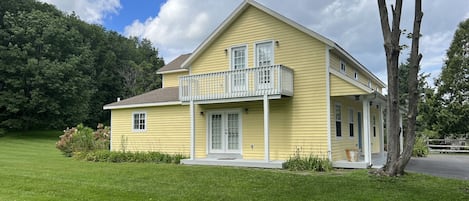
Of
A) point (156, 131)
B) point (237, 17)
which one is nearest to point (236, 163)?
point (156, 131)

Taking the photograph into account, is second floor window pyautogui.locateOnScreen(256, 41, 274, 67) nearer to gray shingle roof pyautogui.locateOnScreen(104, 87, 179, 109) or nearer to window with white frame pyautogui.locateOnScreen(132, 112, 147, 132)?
gray shingle roof pyautogui.locateOnScreen(104, 87, 179, 109)

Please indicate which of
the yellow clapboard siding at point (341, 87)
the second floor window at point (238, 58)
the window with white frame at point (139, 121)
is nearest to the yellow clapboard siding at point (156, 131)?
the window with white frame at point (139, 121)

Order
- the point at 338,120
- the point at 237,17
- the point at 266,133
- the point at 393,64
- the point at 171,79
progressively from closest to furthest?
the point at 393,64 < the point at 266,133 < the point at 338,120 < the point at 237,17 < the point at 171,79

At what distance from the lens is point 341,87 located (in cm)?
1368

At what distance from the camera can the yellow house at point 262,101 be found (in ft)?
45.6

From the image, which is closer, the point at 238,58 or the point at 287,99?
the point at 287,99

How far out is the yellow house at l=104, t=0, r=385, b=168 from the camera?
13.9 meters

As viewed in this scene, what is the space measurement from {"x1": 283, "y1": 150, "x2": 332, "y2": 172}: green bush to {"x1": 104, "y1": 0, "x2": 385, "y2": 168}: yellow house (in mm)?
458

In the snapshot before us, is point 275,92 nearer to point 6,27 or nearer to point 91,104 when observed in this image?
point 6,27

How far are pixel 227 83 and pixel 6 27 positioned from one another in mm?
30237

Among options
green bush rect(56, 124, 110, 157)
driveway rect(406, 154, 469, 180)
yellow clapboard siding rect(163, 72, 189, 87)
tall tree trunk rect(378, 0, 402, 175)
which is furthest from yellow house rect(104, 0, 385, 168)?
yellow clapboard siding rect(163, 72, 189, 87)

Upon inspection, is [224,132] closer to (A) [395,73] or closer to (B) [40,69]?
(A) [395,73]

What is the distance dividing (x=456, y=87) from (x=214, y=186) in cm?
2584

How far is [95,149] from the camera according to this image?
19109mm
